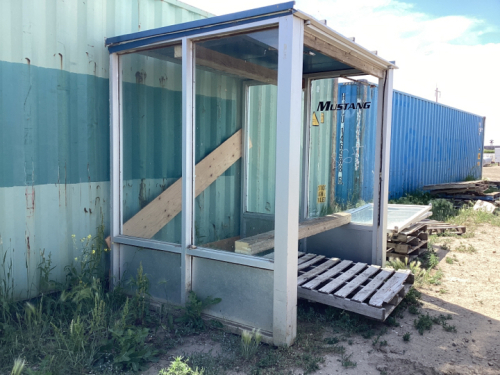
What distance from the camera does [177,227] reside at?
450 centimetres

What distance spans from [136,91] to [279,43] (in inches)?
74.8

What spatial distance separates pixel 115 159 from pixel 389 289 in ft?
9.84

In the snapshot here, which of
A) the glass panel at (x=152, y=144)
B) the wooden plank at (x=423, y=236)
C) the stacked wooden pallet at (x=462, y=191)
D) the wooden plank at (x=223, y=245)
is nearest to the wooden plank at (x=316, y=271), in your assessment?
the wooden plank at (x=223, y=245)

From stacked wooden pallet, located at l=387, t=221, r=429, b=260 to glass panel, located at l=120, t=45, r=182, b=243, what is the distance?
3.07 meters

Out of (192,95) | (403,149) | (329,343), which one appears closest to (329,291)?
(329,343)

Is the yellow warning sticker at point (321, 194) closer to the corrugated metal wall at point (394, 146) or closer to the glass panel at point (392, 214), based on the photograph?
the corrugated metal wall at point (394, 146)

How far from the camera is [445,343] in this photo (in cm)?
374

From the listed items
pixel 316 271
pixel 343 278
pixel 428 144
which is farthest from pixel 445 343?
pixel 428 144

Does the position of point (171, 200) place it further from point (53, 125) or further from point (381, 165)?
point (381, 165)

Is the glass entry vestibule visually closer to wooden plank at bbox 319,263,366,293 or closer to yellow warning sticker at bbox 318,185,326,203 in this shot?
yellow warning sticker at bbox 318,185,326,203

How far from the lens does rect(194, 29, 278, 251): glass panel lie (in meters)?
4.53

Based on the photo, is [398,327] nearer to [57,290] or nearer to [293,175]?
Result: [293,175]

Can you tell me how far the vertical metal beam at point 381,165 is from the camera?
5.08 m

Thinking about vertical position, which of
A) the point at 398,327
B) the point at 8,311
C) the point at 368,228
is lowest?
the point at 398,327
